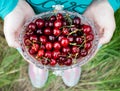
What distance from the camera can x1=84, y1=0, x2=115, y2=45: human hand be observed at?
1163mm

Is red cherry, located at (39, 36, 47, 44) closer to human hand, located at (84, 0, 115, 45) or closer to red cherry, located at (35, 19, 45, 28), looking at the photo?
red cherry, located at (35, 19, 45, 28)

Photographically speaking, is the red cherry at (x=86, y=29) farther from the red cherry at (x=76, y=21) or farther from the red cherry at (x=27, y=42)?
the red cherry at (x=27, y=42)

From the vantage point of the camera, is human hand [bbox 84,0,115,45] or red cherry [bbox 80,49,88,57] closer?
red cherry [bbox 80,49,88,57]

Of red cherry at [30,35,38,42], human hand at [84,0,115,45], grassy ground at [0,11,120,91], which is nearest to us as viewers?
red cherry at [30,35,38,42]

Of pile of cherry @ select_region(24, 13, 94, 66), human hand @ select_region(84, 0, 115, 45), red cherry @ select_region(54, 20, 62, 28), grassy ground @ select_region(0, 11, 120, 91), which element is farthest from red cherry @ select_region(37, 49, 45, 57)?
grassy ground @ select_region(0, 11, 120, 91)

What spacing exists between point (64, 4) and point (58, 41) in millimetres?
144

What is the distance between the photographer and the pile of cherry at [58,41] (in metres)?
1.03

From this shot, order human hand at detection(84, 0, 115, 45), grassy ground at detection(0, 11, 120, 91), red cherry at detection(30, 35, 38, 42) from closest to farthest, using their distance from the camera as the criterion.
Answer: red cherry at detection(30, 35, 38, 42) < human hand at detection(84, 0, 115, 45) < grassy ground at detection(0, 11, 120, 91)

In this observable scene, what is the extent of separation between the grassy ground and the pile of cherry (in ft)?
1.70

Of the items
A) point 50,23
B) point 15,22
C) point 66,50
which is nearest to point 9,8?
point 15,22

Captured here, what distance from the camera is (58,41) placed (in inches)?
41.3

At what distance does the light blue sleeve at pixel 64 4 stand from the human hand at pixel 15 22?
0.12 feet

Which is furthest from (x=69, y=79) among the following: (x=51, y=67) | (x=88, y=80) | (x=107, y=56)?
(x=51, y=67)

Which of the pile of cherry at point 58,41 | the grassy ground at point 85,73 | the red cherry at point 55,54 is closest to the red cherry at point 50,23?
the pile of cherry at point 58,41
